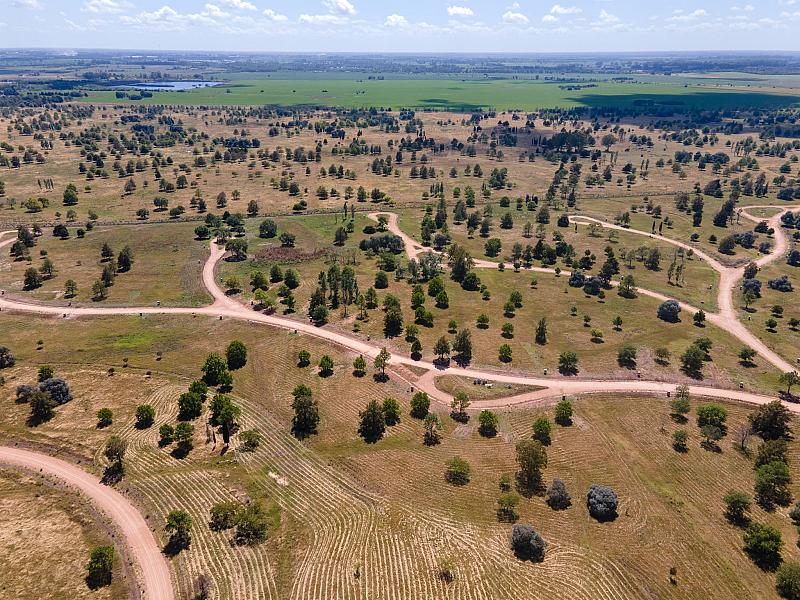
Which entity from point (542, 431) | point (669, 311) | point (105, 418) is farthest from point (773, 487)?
point (105, 418)

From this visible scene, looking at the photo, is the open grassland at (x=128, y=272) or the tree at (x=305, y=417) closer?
the tree at (x=305, y=417)

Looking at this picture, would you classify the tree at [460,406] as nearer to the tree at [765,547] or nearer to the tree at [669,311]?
the tree at [765,547]

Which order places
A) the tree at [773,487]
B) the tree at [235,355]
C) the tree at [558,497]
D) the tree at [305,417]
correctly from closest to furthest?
the tree at [558,497] → the tree at [773,487] → the tree at [305,417] → the tree at [235,355]

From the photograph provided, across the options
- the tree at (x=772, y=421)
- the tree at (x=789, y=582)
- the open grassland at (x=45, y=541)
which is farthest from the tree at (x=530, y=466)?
the open grassland at (x=45, y=541)

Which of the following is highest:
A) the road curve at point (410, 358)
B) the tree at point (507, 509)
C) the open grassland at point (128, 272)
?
the open grassland at point (128, 272)

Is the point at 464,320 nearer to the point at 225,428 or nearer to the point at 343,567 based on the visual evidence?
the point at 225,428

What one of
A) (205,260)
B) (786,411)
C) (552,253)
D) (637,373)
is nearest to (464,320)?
(637,373)

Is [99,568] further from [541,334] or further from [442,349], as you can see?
[541,334]
